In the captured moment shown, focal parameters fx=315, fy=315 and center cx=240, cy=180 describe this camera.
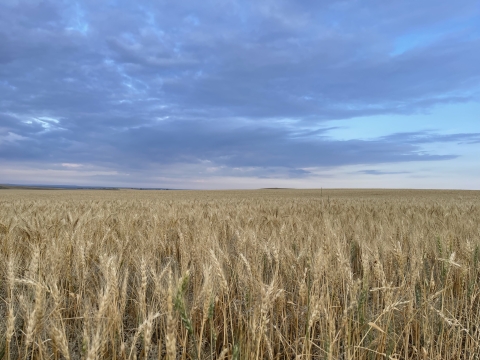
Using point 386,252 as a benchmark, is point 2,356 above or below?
below

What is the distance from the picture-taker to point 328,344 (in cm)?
127

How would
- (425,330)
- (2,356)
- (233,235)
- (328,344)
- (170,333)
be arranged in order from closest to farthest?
(170,333)
(328,344)
(2,356)
(425,330)
(233,235)

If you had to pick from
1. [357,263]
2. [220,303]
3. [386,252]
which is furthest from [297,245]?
[220,303]

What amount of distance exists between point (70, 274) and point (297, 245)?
2.12 m

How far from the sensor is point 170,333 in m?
1.00

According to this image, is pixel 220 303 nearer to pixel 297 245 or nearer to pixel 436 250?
pixel 297 245

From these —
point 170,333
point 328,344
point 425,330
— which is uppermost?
point 170,333

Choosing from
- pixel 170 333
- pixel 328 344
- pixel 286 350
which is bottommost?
pixel 286 350

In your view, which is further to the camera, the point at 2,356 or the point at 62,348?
the point at 2,356

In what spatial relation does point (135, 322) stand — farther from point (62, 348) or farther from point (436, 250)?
point (436, 250)

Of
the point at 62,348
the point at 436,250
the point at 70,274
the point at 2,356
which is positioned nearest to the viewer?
the point at 62,348

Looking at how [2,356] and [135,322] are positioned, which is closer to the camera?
[2,356]

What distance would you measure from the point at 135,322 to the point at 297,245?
1842mm

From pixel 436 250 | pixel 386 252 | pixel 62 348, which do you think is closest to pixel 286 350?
pixel 62 348
